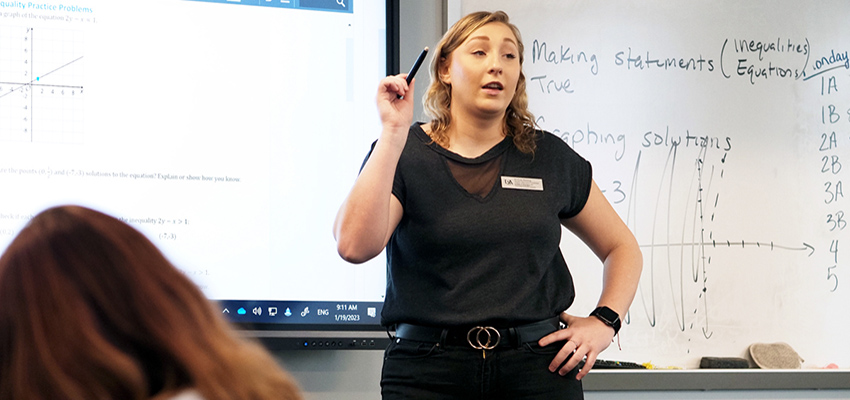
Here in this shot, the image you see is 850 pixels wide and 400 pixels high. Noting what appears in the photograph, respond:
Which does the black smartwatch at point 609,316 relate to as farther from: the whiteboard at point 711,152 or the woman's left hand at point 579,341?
the whiteboard at point 711,152

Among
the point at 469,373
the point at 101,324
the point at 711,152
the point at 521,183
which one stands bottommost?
the point at 469,373

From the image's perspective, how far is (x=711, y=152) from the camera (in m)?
2.49

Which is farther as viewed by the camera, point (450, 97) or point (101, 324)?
point (450, 97)

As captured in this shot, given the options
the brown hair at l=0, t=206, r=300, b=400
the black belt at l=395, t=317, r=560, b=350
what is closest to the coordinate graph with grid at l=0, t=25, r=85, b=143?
the black belt at l=395, t=317, r=560, b=350

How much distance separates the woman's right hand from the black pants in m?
0.40

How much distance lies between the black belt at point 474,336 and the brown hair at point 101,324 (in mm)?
878

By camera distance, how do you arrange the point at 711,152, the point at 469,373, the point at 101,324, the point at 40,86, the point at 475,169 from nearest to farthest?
1. the point at 101,324
2. the point at 469,373
3. the point at 475,169
4. the point at 40,86
5. the point at 711,152

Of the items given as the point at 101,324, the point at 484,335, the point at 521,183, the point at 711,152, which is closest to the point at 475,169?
the point at 521,183

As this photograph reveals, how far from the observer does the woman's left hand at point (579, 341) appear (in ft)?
4.98

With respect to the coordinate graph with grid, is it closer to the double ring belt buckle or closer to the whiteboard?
the whiteboard

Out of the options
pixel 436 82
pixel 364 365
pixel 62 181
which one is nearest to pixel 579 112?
pixel 436 82

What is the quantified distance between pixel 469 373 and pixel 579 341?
9.4 inches

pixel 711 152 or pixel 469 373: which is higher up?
pixel 711 152

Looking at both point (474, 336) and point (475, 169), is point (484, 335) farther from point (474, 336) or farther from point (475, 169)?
point (475, 169)
